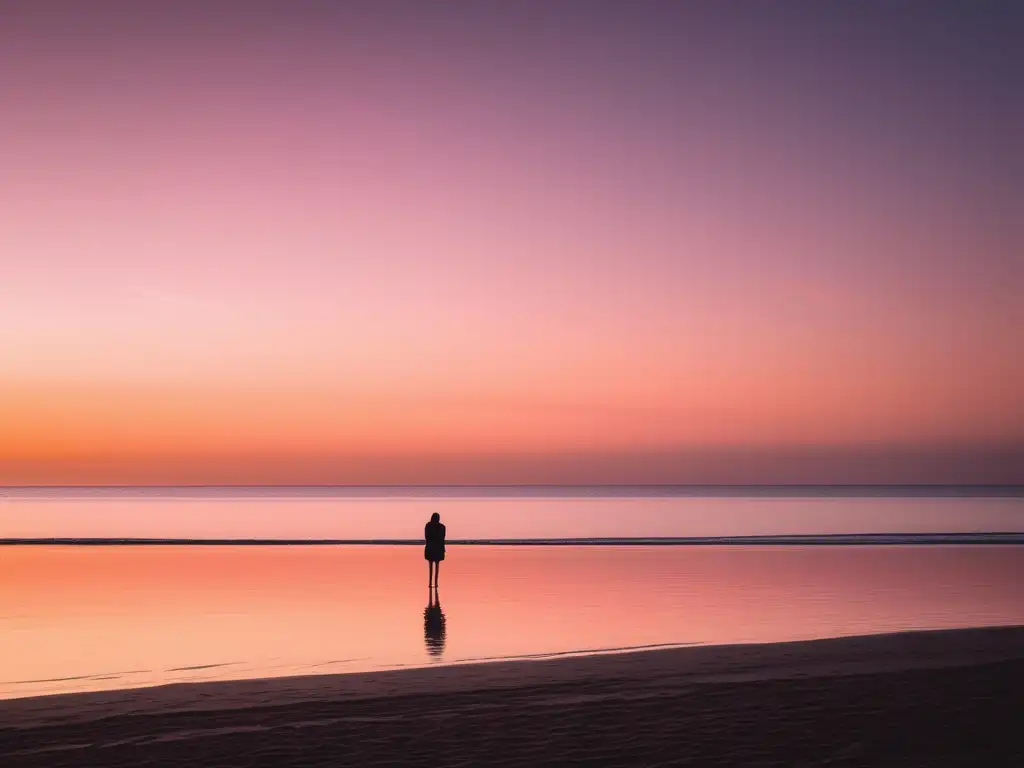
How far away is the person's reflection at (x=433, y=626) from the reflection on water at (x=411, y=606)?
0.07m

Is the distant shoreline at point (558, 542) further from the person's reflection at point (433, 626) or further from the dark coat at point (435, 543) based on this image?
the person's reflection at point (433, 626)

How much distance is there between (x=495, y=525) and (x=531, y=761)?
58.8 meters

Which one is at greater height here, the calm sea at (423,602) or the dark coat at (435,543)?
the dark coat at (435,543)

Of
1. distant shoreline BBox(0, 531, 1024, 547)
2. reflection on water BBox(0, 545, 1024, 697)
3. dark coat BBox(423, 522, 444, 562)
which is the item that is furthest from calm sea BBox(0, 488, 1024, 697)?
distant shoreline BBox(0, 531, 1024, 547)

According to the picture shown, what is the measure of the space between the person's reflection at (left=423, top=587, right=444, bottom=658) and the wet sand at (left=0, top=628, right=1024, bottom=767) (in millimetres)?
2015

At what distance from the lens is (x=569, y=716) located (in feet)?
42.2

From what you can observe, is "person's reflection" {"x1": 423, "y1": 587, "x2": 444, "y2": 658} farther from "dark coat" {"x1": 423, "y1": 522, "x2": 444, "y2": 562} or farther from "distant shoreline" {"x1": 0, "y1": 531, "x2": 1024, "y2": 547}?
"distant shoreline" {"x1": 0, "y1": 531, "x2": 1024, "y2": 547}

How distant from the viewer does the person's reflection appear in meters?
18.4

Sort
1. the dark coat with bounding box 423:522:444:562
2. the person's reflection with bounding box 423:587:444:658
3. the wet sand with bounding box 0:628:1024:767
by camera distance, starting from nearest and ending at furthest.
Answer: the wet sand with bounding box 0:628:1024:767 → the person's reflection with bounding box 423:587:444:658 → the dark coat with bounding box 423:522:444:562

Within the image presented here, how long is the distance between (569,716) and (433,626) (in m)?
8.43

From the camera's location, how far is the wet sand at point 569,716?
11195 millimetres

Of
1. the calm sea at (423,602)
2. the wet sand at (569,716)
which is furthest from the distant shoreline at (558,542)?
the wet sand at (569,716)

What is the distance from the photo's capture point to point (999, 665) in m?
16.0

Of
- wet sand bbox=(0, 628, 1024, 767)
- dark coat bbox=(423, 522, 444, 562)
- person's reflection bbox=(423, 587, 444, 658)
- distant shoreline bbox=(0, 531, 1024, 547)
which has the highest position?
dark coat bbox=(423, 522, 444, 562)
